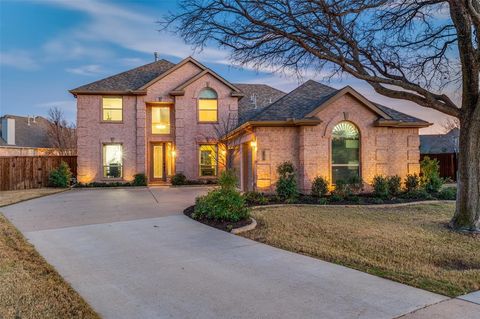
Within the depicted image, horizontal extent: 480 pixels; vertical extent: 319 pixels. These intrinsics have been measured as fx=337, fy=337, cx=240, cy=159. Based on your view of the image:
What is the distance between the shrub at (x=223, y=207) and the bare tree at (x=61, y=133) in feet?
85.9

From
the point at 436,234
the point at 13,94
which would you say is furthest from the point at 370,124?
the point at 13,94

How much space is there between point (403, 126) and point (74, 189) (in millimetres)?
17106

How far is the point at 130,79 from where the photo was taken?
21.7m

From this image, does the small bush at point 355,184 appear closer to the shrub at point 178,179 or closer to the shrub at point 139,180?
the shrub at point 178,179

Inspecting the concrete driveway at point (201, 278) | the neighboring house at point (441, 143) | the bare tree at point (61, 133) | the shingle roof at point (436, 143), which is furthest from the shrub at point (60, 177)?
the shingle roof at point (436, 143)

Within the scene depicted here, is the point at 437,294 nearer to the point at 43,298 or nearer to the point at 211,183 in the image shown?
the point at 43,298

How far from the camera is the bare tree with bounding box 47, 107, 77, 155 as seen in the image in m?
31.4

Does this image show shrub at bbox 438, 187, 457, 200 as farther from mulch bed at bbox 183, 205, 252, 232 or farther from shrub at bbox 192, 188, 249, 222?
mulch bed at bbox 183, 205, 252, 232

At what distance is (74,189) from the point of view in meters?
18.7

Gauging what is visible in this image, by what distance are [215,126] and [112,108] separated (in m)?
6.48

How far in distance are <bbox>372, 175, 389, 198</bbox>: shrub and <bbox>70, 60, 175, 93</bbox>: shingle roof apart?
1499cm

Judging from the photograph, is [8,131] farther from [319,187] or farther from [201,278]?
[201,278]

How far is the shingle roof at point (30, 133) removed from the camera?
3510 cm

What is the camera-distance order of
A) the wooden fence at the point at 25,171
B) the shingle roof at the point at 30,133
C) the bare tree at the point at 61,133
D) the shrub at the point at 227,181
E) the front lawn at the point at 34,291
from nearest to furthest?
the front lawn at the point at 34,291 < the shrub at the point at 227,181 < the wooden fence at the point at 25,171 < the bare tree at the point at 61,133 < the shingle roof at the point at 30,133
